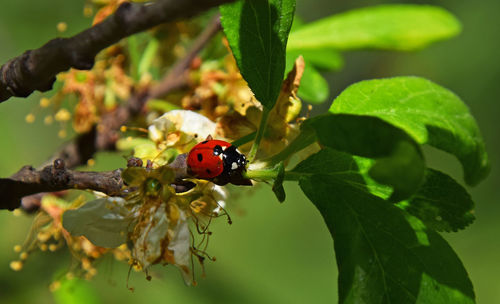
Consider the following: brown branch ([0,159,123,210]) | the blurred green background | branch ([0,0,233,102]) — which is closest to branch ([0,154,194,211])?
brown branch ([0,159,123,210])

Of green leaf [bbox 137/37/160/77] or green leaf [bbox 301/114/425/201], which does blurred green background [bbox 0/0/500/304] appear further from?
green leaf [bbox 301/114/425/201]

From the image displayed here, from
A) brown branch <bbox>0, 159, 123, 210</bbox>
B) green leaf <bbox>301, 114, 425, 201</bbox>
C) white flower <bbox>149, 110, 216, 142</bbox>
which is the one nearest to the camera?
green leaf <bbox>301, 114, 425, 201</bbox>

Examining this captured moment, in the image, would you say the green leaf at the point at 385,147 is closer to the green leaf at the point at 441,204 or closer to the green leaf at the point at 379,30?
the green leaf at the point at 441,204

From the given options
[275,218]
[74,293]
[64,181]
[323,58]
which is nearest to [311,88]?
[323,58]

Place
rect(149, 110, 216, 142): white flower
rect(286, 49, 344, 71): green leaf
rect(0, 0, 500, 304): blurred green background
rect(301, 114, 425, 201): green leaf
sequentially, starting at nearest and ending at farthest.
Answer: rect(301, 114, 425, 201): green leaf → rect(149, 110, 216, 142): white flower → rect(286, 49, 344, 71): green leaf → rect(0, 0, 500, 304): blurred green background

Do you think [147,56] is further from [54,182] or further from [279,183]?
[279,183]
